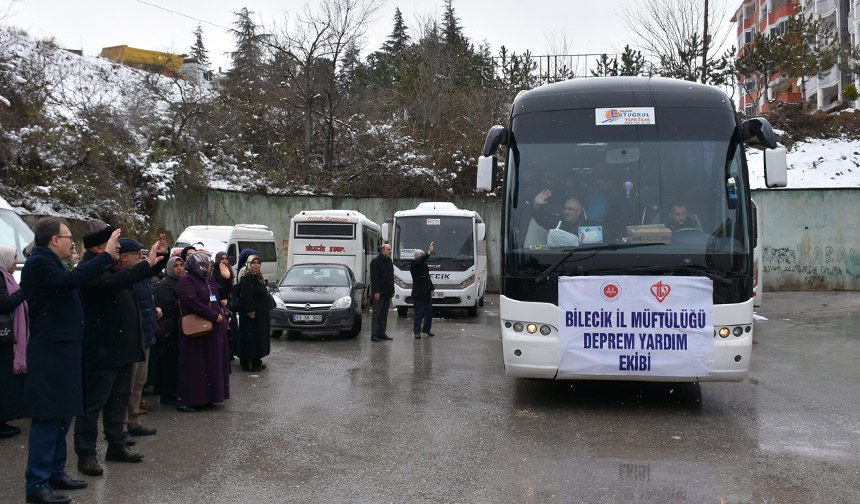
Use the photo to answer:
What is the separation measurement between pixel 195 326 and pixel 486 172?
3641 mm

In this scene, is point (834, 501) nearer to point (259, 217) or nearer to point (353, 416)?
point (353, 416)

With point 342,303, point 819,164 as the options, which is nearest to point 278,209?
point 342,303

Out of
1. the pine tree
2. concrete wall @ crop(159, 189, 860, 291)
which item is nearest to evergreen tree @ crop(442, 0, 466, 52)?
the pine tree

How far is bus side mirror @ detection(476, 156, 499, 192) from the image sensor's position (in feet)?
28.3

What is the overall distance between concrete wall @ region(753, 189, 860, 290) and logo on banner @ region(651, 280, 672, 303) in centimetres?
2008

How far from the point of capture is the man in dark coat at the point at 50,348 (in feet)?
16.3

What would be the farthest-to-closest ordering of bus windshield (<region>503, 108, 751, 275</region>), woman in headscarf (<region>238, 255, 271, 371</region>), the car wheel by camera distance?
the car wheel < woman in headscarf (<region>238, 255, 271, 371</region>) < bus windshield (<region>503, 108, 751, 275</region>)

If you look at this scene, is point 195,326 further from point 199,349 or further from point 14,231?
point 14,231

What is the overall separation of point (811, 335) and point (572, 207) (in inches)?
377

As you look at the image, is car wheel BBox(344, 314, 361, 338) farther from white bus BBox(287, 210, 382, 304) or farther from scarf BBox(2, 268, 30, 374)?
scarf BBox(2, 268, 30, 374)

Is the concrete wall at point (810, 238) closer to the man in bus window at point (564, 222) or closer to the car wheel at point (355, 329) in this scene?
the car wheel at point (355, 329)

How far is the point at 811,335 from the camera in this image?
14.8 m

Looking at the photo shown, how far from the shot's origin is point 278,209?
2877 cm

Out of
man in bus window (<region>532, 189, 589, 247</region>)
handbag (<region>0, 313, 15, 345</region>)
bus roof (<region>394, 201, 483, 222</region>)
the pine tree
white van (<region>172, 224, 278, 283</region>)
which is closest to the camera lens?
handbag (<region>0, 313, 15, 345</region>)
